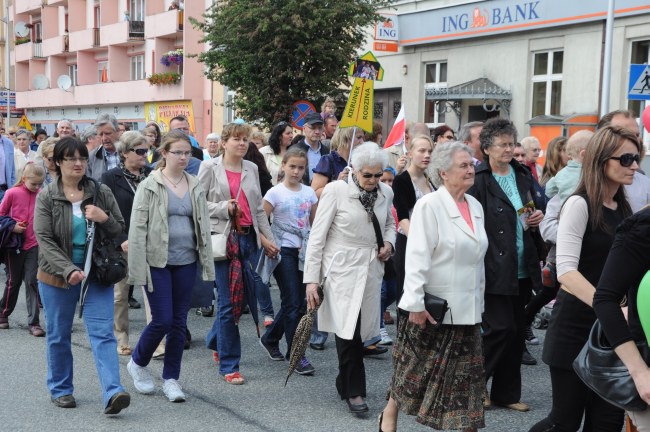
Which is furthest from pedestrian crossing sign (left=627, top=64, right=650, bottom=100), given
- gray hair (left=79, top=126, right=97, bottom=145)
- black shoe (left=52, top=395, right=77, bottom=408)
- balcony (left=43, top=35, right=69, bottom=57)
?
balcony (left=43, top=35, right=69, bottom=57)

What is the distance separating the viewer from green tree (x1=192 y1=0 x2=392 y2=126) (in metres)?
19.4

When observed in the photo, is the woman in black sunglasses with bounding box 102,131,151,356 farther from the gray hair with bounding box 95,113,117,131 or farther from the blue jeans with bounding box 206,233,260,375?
the gray hair with bounding box 95,113,117,131

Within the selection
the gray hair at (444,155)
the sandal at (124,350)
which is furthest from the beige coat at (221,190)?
the gray hair at (444,155)

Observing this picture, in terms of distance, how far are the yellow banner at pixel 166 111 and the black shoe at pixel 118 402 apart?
32.3 meters

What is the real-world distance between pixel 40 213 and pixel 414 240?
103 inches

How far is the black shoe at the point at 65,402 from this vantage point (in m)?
5.93

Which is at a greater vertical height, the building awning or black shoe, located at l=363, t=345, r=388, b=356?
the building awning

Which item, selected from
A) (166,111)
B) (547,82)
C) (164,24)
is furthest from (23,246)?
(164,24)

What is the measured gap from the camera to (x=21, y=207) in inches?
346

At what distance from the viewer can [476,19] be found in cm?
2266

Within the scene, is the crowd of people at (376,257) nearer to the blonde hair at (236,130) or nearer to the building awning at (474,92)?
the blonde hair at (236,130)

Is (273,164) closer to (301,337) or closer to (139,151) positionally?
(139,151)

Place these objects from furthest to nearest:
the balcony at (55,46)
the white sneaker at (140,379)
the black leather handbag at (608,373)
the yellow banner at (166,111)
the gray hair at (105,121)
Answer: the balcony at (55,46) < the yellow banner at (166,111) < the gray hair at (105,121) < the white sneaker at (140,379) < the black leather handbag at (608,373)

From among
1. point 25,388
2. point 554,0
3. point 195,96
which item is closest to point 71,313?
point 25,388
